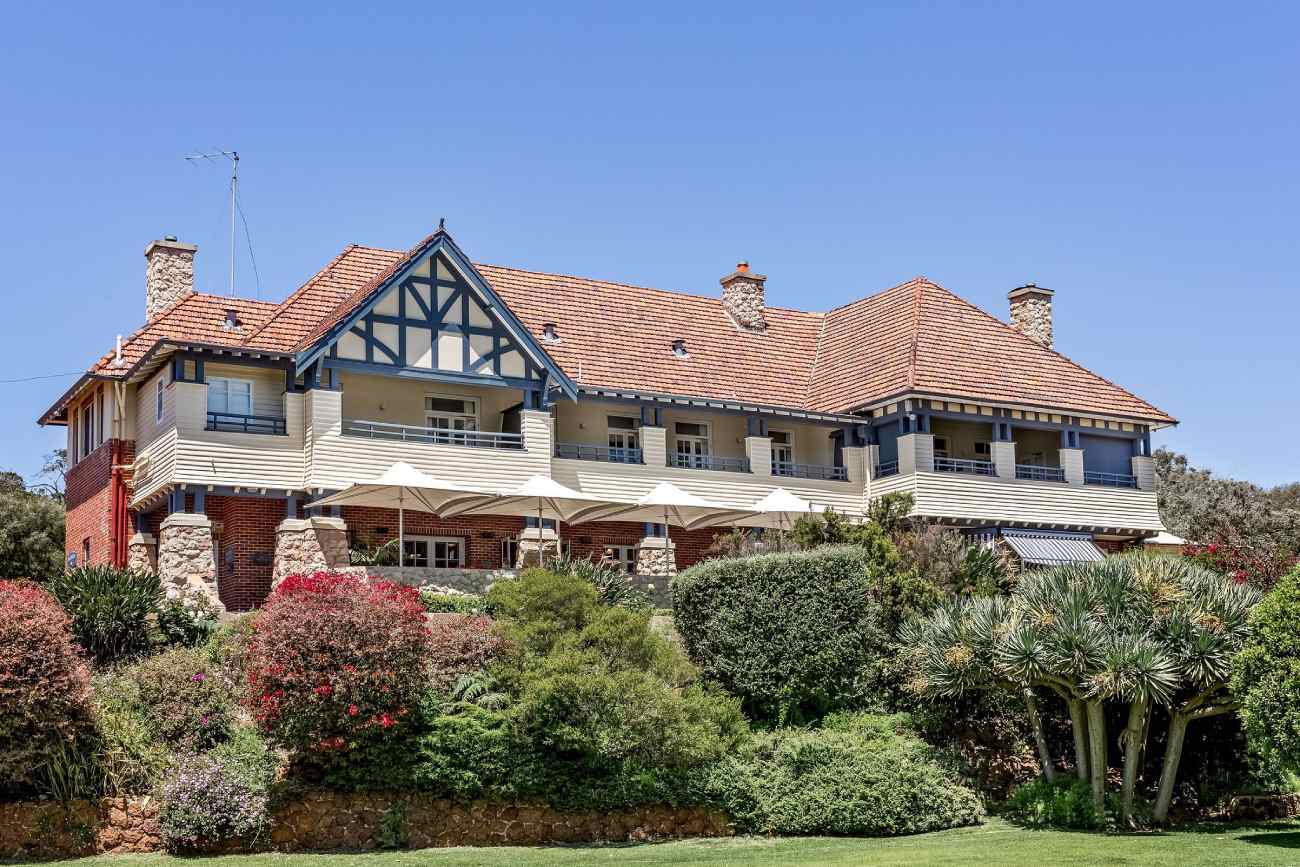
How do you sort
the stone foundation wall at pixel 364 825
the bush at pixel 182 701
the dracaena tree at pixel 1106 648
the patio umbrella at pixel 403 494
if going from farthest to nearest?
the patio umbrella at pixel 403 494 → the dracaena tree at pixel 1106 648 → the bush at pixel 182 701 → the stone foundation wall at pixel 364 825

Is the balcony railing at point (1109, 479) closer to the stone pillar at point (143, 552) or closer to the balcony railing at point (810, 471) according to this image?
the balcony railing at point (810, 471)

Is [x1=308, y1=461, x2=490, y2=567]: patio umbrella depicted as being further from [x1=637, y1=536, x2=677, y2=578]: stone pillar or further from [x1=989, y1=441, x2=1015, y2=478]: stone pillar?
[x1=989, y1=441, x2=1015, y2=478]: stone pillar

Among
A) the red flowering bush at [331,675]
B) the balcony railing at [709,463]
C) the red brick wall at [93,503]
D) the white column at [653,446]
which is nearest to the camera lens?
the red flowering bush at [331,675]

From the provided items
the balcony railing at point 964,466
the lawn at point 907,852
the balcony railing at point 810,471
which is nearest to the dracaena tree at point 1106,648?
the lawn at point 907,852

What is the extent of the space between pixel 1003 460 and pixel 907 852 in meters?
22.7

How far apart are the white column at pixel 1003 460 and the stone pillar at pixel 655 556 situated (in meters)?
9.57

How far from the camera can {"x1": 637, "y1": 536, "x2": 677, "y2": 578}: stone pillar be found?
4034 cm

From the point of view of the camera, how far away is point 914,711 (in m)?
27.8

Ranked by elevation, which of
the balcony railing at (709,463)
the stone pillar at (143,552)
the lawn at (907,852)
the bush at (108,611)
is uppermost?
the balcony railing at (709,463)

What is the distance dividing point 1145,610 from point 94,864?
16205 mm

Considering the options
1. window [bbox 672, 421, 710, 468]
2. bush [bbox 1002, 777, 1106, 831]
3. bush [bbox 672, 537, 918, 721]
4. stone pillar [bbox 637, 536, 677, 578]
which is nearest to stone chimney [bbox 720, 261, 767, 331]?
window [bbox 672, 421, 710, 468]

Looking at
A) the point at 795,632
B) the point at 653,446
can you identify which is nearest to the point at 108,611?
the point at 795,632

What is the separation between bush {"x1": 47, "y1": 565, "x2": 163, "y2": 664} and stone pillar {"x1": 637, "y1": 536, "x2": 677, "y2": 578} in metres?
15.5

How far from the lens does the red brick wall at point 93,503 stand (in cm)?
3838
